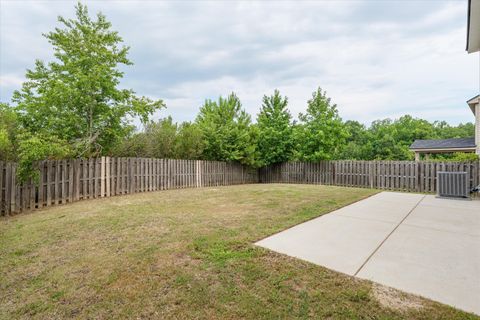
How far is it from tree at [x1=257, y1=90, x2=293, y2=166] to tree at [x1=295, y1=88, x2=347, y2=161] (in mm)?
859

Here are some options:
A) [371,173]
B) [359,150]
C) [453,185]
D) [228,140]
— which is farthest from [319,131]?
[359,150]

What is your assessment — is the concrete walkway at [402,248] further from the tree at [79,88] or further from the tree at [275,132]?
the tree at [275,132]

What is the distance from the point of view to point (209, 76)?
48.5 feet

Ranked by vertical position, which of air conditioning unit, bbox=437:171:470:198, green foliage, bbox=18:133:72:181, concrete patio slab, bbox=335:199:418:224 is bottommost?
concrete patio slab, bbox=335:199:418:224

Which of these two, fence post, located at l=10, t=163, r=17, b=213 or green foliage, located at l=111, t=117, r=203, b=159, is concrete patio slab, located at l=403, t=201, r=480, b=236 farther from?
green foliage, located at l=111, t=117, r=203, b=159

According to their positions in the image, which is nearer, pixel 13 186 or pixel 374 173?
pixel 13 186

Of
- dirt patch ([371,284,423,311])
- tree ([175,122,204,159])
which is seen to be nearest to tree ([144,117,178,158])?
tree ([175,122,204,159])

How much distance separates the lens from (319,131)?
1476 cm

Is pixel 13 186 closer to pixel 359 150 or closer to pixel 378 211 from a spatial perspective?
pixel 378 211

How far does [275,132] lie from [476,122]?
12070 millimetres

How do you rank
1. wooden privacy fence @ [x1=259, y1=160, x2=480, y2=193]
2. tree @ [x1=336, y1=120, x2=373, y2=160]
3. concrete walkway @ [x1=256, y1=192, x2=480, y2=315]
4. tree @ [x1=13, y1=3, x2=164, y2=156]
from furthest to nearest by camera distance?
tree @ [x1=336, y1=120, x2=373, y2=160] → wooden privacy fence @ [x1=259, y1=160, x2=480, y2=193] → tree @ [x1=13, y1=3, x2=164, y2=156] → concrete walkway @ [x1=256, y1=192, x2=480, y2=315]

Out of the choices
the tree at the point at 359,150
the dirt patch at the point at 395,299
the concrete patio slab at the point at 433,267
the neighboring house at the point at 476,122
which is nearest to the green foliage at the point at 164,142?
the concrete patio slab at the point at 433,267

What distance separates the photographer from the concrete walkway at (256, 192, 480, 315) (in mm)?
2211

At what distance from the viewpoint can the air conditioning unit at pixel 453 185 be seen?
25.7 feet
